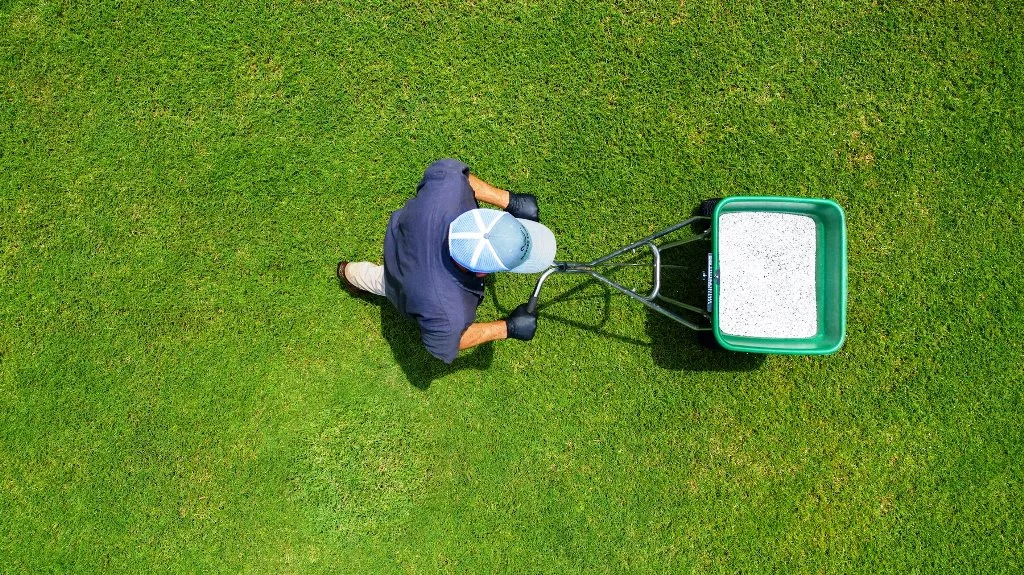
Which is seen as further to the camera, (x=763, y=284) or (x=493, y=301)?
(x=493, y=301)

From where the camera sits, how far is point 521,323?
400 centimetres

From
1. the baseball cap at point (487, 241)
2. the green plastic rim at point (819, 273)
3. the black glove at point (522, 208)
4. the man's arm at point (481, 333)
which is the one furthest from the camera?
the black glove at point (522, 208)

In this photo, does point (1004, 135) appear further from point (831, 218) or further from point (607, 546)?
point (607, 546)

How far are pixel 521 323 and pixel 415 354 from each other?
1220 mm

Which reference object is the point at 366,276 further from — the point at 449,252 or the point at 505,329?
the point at 449,252

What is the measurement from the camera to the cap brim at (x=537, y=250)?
333 cm

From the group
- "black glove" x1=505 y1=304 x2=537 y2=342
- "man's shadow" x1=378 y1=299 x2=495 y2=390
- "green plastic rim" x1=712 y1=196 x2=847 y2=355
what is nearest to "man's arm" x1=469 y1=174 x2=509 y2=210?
"black glove" x1=505 y1=304 x2=537 y2=342

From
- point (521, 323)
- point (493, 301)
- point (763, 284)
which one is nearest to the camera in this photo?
point (763, 284)

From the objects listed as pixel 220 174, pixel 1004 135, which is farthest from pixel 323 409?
pixel 1004 135

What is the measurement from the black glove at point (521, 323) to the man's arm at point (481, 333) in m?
0.05

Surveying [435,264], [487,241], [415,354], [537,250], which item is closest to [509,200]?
[537,250]

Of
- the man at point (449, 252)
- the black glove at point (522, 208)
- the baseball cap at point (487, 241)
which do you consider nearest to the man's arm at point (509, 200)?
the black glove at point (522, 208)

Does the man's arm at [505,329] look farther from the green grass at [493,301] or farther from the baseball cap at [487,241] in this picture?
the baseball cap at [487,241]

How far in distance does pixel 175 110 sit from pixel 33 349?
2.37 metres
